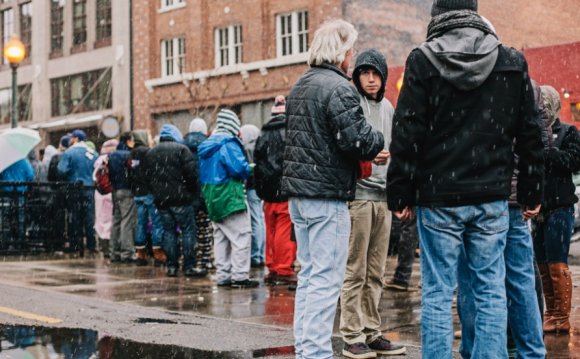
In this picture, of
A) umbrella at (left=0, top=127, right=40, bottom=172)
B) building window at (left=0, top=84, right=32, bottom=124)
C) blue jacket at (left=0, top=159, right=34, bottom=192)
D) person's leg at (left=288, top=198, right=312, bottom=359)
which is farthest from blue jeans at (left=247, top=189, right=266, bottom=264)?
building window at (left=0, top=84, right=32, bottom=124)

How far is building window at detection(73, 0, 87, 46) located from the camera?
132ft

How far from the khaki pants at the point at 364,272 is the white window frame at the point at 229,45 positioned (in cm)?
2728

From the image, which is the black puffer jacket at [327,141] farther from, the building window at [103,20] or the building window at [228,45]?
the building window at [103,20]

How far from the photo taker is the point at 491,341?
480 cm

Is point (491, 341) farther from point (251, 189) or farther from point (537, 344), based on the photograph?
point (251, 189)

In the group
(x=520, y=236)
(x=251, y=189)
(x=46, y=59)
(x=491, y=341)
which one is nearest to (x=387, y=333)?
(x=520, y=236)

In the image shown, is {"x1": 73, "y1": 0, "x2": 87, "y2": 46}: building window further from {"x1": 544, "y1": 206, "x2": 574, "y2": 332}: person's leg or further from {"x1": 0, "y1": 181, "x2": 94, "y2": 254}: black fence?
{"x1": 544, "y1": 206, "x2": 574, "y2": 332}: person's leg

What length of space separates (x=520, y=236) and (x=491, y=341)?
94 cm

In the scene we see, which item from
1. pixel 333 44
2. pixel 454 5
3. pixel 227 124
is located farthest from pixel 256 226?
pixel 454 5

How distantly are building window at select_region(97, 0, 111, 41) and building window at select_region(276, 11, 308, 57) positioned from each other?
997 cm

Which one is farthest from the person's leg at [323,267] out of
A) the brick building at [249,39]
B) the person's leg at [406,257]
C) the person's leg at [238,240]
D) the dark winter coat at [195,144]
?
the brick building at [249,39]

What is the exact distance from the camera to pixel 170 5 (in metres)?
36.6

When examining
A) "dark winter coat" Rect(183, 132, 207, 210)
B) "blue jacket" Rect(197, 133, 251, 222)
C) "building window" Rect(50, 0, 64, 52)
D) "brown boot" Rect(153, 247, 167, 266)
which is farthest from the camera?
"building window" Rect(50, 0, 64, 52)

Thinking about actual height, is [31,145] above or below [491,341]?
above
